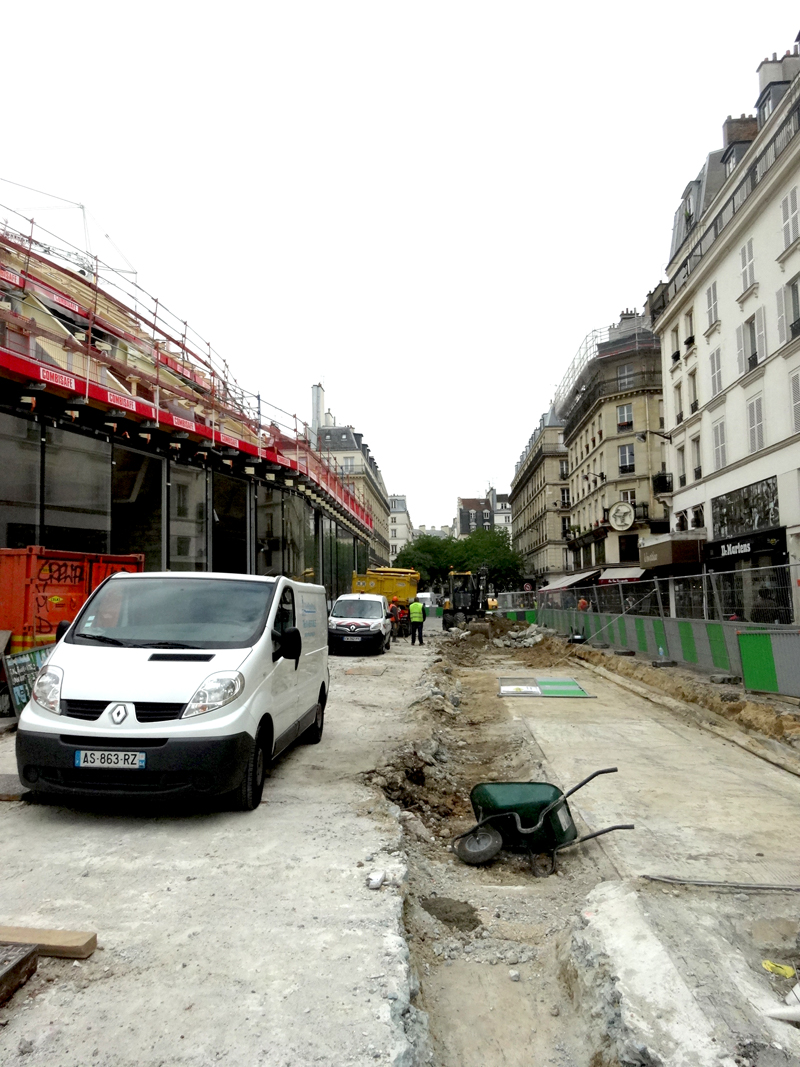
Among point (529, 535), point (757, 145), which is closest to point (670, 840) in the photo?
point (757, 145)

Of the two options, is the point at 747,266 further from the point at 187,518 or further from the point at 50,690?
the point at 50,690

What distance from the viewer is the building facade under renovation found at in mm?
14859

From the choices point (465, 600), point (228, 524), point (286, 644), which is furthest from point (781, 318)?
point (286, 644)

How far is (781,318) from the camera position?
23703mm

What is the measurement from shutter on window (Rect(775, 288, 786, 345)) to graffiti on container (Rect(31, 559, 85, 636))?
21323mm

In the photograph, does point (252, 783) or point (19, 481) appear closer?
point (252, 783)

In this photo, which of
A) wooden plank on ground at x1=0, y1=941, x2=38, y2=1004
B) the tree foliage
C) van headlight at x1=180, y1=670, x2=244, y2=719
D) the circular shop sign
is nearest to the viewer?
wooden plank on ground at x1=0, y1=941, x2=38, y2=1004

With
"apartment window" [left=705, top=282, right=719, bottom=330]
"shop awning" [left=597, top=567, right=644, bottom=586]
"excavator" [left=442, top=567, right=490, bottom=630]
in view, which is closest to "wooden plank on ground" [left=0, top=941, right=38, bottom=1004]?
"apartment window" [left=705, top=282, right=719, bottom=330]

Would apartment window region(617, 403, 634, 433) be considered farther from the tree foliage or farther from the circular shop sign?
the tree foliage

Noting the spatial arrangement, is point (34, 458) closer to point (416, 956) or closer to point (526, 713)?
point (526, 713)

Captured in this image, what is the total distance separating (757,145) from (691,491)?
1313 centimetres

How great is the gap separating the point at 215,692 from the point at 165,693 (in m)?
0.34

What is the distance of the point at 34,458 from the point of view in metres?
15.1

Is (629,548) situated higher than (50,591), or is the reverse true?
(629,548)
